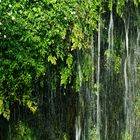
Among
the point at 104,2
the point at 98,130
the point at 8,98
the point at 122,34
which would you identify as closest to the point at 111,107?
the point at 98,130

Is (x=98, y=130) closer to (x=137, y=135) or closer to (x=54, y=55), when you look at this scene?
(x=137, y=135)

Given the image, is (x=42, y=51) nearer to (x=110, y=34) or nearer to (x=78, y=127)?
(x=78, y=127)

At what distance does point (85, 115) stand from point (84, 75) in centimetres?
82

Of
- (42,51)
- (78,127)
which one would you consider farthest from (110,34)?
(42,51)

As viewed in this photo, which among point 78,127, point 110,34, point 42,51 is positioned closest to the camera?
point 42,51

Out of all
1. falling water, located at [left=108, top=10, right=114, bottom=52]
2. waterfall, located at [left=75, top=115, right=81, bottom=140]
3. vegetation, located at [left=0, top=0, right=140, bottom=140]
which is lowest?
waterfall, located at [left=75, top=115, right=81, bottom=140]

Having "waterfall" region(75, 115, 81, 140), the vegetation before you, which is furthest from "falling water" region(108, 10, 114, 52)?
"waterfall" region(75, 115, 81, 140)

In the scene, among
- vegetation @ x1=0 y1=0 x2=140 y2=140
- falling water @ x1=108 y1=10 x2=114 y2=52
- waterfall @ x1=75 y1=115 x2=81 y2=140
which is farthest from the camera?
falling water @ x1=108 y1=10 x2=114 y2=52

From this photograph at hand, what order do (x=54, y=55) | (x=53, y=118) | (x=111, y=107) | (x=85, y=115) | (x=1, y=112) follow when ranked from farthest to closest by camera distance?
(x=111, y=107) < (x=85, y=115) < (x=53, y=118) < (x=54, y=55) < (x=1, y=112)

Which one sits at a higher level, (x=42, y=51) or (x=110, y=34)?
(x=110, y=34)

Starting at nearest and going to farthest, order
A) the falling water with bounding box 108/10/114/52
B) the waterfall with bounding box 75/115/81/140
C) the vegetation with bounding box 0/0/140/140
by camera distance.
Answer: the vegetation with bounding box 0/0/140/140 → the waterfall with bounding box 75/115/81/140 → the falling water with bounding box 108/10/114/52

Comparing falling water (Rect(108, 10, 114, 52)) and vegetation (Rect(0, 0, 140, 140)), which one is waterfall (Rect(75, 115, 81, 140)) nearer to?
vegetation (Rect(0, 0, 140, 140))

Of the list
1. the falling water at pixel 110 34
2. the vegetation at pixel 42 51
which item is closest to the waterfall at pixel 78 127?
the vegetation at pixel 42 51

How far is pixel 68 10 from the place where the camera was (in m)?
5.38
